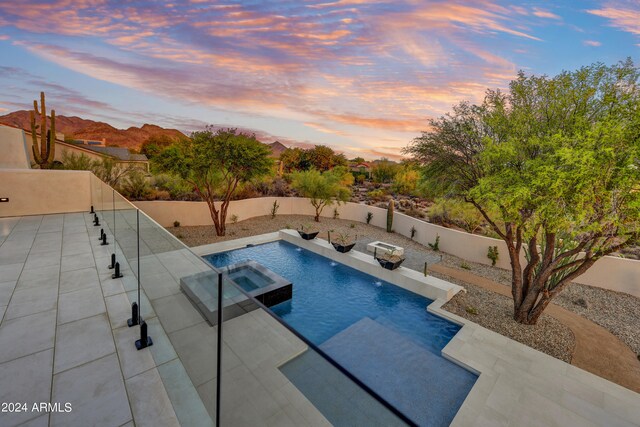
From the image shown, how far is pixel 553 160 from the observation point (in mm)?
5539

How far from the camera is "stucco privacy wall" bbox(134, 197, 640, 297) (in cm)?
941

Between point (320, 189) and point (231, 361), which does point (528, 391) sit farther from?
point (320, 189)

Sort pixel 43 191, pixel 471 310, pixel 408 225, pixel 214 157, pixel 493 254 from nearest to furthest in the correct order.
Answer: pixel 471 310 < pixel 43 191 < pixel 493 254 < pixel 214 157 < pixel 408 225

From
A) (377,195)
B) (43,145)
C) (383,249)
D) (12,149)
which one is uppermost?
(43,145)

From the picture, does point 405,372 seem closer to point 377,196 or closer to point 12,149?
point 12,149

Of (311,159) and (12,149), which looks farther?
(311,159)

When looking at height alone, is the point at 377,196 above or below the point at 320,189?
below

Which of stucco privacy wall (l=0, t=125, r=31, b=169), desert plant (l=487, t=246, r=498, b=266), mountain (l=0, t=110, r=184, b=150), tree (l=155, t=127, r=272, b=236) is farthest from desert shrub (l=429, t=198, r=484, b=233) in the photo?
mountain (l=0, t=110, r=184, b=150)

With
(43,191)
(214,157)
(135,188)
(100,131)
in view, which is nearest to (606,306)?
(214,157)

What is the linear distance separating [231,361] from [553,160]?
6972 mm

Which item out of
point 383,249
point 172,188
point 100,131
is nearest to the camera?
point 383,249

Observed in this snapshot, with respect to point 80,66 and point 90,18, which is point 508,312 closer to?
point 90,18

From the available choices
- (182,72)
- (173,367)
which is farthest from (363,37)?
(173,367)

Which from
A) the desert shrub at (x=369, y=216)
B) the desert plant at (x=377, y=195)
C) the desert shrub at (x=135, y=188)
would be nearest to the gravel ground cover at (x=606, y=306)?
the desert shrub at (x=369, y=216)
